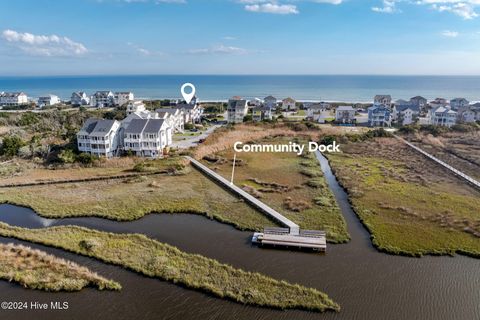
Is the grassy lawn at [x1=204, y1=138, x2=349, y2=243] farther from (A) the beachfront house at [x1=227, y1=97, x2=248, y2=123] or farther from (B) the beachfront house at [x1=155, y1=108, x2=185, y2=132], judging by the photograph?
(A) the beachfront house at [x1=227, y1=97, x2=248, y2=123]

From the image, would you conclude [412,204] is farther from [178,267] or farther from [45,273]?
[45,273]

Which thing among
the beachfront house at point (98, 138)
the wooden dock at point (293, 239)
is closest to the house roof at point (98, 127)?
the beachfront house at point (98, 138)

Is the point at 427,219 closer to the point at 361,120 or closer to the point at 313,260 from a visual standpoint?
the point at 313,260

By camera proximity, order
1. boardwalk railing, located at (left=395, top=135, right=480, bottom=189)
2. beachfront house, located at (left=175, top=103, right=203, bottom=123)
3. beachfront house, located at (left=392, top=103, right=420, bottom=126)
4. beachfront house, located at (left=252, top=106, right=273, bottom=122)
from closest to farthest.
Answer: boardwalk railing, located at (left=395, top=135, right=480, bottom=189) → beachfront house, located at (left=175, top=103, right=203, bottom=123) → beachfront house, located at (left=392, top=103, right=420, bottom=126) → beachfront house, located at (left=252, top=106, right=273, bottom=122)

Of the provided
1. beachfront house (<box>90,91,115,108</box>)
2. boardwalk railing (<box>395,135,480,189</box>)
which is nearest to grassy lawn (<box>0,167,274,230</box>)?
boardwalk railing (<box>395,135,480,189</box>)

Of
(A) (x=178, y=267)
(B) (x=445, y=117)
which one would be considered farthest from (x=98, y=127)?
(B) (x=445, y=117)

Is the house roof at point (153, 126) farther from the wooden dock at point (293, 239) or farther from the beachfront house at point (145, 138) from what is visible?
the wooden dock at point (293, 239)
